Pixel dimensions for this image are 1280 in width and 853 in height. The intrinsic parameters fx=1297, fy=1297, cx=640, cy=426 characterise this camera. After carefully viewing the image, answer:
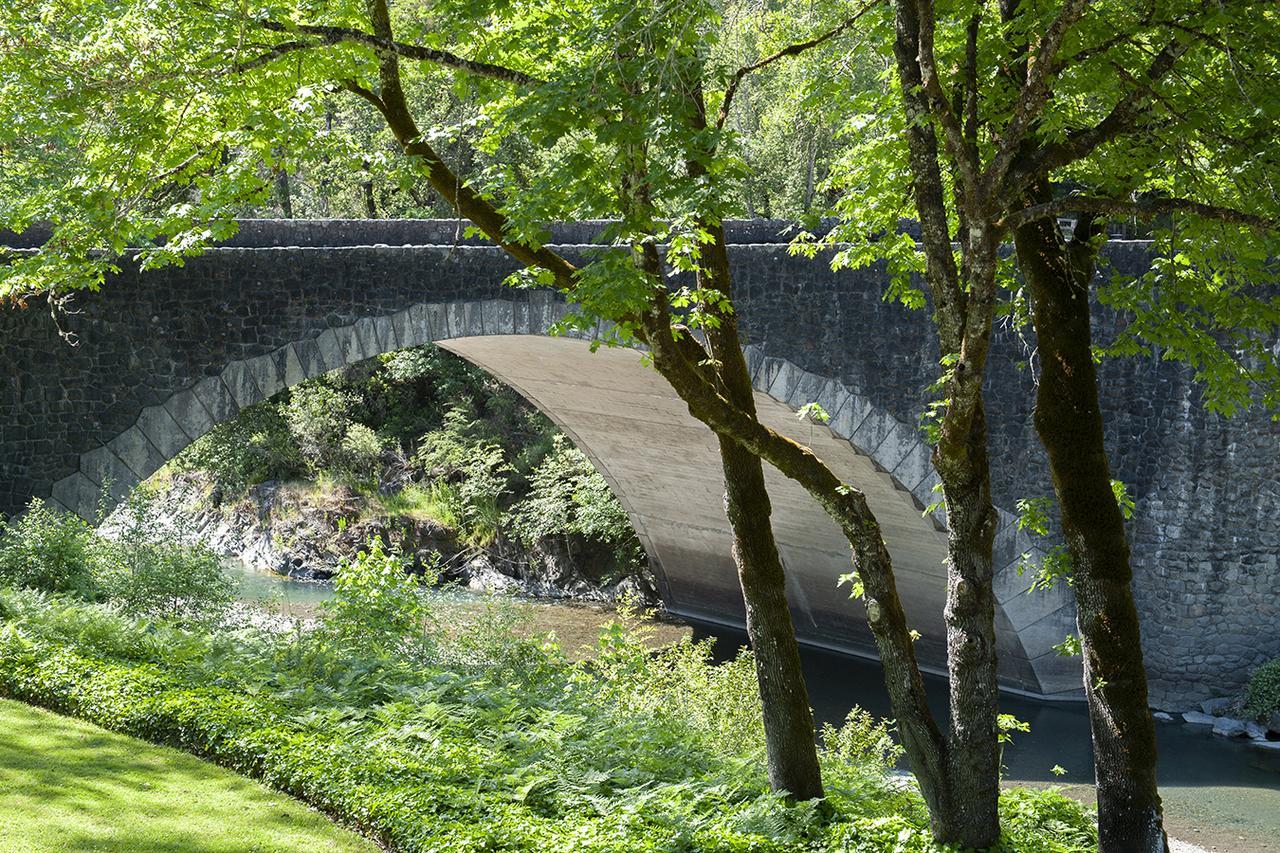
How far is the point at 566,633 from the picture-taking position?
15812 millimetres

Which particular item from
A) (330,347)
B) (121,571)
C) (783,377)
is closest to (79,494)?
(121,571)

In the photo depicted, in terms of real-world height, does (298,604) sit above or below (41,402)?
below

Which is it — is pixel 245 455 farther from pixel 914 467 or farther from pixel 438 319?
pixel 914 467

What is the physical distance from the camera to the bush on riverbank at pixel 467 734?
5.30 metres

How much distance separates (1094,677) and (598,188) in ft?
9.62

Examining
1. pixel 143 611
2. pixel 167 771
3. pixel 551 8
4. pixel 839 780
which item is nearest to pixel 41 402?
pixel 143 611

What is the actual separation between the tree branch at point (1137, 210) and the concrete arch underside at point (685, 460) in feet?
22.4

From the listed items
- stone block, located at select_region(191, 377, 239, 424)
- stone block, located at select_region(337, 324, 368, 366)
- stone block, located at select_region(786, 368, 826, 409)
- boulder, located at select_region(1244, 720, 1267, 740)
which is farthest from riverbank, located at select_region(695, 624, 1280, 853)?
stone block, located at select_region(191, 377, 239, 424)

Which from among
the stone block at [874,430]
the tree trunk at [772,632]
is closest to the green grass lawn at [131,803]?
the tree trunk at [772,632]

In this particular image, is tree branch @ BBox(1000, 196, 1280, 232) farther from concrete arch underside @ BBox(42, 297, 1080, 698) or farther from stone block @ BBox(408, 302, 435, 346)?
stone block @ BBox(408, 302, 435, 346)

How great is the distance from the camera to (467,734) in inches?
250

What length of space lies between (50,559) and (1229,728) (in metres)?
10.3

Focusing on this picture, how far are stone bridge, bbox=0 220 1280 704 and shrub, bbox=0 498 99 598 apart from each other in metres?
1.63

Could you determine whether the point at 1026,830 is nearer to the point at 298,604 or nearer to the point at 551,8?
the point at 551,8
